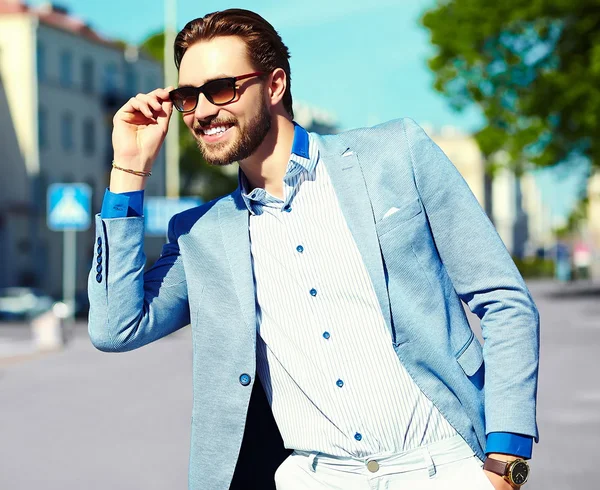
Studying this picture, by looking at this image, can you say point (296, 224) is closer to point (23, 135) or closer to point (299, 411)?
point (299, 411)

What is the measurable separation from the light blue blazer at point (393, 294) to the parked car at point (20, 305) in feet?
121

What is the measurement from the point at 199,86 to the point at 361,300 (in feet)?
2.13

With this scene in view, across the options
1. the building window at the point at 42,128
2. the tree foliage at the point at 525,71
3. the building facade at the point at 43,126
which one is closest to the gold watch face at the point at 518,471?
the tree foliage at the point at 525,71

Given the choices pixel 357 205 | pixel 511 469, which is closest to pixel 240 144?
pixel 357 205

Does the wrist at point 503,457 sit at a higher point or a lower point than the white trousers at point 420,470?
higher

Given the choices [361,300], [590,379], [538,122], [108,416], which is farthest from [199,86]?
[538,122]

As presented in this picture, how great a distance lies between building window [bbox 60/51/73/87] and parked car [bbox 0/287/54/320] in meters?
19.2

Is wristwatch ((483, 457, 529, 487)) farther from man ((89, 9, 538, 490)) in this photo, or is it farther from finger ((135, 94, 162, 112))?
finger ((135, 94, 162, 112))

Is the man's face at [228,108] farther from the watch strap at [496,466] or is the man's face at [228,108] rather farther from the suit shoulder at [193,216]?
the watch strap at [496,466]

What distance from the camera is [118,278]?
2.88m

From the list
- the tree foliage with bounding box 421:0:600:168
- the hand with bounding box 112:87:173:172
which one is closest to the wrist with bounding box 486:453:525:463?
the hand with bounding box 112:87:173:172

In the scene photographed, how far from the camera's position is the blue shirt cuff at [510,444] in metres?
2.59

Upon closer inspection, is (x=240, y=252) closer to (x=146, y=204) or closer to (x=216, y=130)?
(x=216, y=130)

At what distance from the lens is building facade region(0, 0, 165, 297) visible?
5253 cm
